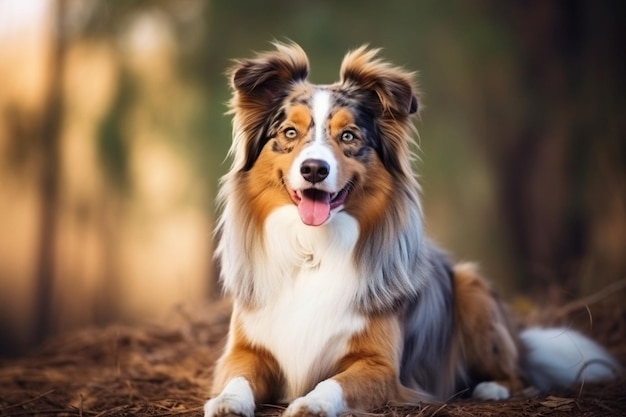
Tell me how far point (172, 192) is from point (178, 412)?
6.01 meters

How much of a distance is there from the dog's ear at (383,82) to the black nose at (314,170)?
0.63 m

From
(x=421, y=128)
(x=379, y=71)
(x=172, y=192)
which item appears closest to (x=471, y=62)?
(x=421, y=128)

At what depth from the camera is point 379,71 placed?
3.72 meters

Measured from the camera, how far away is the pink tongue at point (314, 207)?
3400 mm

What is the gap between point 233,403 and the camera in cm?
304

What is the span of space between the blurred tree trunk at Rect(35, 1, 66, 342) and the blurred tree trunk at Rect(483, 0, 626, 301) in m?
5.07

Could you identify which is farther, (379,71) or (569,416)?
(379,71)

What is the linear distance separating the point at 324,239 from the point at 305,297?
288 mm

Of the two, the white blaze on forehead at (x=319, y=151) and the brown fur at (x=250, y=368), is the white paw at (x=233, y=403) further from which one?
the white blaze on forehead at (x=319, y=151)

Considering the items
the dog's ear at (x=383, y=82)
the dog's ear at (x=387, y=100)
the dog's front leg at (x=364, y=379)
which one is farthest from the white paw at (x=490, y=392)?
the dog's ear at (x=383, y=82)

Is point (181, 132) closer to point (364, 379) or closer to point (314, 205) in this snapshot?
point (314, 205)

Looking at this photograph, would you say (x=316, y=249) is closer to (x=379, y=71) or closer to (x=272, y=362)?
(x=272, y=362)

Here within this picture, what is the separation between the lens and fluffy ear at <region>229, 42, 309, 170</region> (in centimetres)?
374

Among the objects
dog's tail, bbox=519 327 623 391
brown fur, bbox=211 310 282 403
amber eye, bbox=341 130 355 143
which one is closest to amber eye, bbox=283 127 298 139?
amber eye, bbox=341 130 355 143
